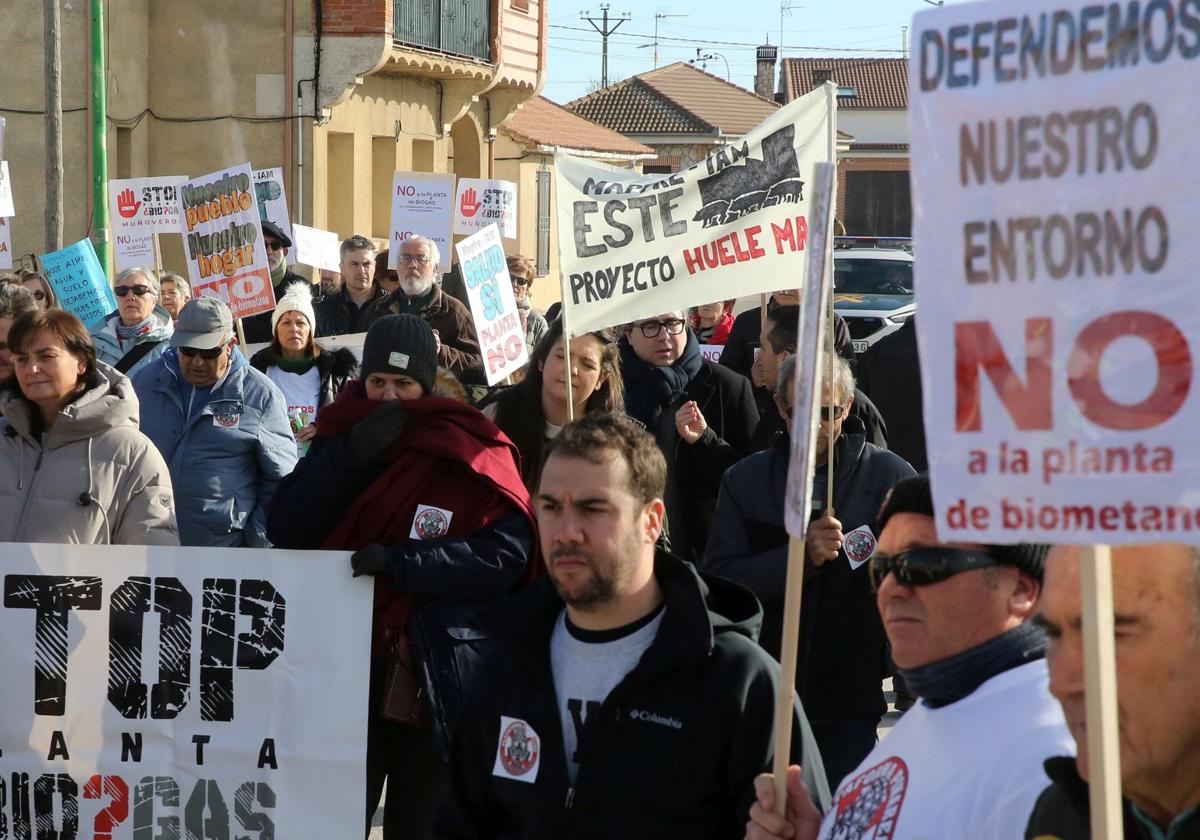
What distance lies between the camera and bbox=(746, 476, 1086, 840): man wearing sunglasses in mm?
2389

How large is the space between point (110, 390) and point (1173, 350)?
433 cm

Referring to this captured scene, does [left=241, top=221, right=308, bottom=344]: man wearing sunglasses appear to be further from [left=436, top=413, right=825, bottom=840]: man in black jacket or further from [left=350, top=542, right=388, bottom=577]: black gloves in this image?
[left=436, top=413, right=825, bottom=840]: man in black jacket

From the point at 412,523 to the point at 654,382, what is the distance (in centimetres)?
229

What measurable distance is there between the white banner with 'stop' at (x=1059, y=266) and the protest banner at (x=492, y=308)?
6.38 meters

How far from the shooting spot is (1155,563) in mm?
1961

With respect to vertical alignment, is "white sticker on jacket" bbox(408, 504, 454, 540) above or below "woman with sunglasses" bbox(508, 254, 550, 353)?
below

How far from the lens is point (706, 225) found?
21.9 ft

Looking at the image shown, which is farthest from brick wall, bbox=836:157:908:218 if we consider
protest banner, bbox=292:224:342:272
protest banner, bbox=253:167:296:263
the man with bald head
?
the man with bald head

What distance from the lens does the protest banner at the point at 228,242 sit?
10.0 metres

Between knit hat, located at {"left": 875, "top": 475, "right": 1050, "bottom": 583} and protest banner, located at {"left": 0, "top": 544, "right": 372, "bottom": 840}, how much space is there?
2519 millimetres

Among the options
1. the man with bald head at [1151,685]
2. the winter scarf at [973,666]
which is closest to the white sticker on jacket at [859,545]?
the winter scarf at [973,666]

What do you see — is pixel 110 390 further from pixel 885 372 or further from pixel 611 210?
pixel 885 372

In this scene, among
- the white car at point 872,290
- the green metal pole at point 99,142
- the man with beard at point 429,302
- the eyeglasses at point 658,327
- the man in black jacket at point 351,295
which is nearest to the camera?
the eyeglasses at point 658,327

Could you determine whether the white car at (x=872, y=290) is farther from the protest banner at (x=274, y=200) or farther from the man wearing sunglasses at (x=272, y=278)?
the man wearing sunglasses at (x=272, y=278)
